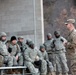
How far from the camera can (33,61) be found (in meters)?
9.91

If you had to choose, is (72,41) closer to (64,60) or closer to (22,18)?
(64,60)

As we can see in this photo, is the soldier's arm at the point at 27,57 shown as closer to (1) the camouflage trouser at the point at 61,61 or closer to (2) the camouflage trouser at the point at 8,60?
(2) the camouflage trouser at the point at 8,60

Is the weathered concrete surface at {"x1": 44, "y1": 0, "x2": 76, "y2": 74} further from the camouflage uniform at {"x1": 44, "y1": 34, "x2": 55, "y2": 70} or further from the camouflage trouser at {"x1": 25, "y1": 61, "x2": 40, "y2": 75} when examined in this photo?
the camouflage trouser at {"x1": 25, "y1": 61, "x2": 40, "y2": 75}

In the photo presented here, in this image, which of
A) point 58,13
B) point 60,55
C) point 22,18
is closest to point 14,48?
point 60,55

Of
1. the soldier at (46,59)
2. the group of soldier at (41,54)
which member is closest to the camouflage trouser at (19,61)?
the group of soldier at (41,54)

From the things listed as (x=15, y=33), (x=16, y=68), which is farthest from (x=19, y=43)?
(x=15, y=33)

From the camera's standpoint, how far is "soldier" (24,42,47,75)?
967 centimetres

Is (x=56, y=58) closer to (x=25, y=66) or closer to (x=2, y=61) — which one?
(x=25, y=66)

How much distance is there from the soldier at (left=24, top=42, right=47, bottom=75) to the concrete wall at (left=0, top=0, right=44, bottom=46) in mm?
6595

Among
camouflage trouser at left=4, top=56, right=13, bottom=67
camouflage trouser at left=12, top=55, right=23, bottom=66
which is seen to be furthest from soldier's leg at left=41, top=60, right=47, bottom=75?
camouflage trouser at left=4, top=56, right=13, bottom=67

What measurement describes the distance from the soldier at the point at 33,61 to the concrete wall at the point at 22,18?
6.59m

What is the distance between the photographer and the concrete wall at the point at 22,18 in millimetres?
17141

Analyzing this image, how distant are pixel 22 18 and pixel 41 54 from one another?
7.10 metres

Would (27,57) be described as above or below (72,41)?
below
